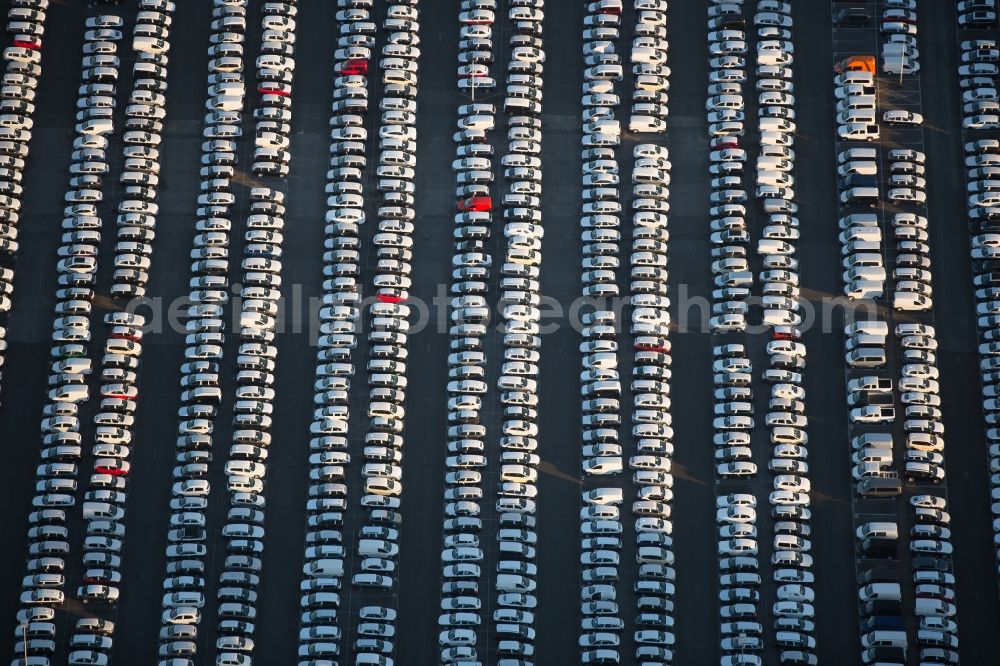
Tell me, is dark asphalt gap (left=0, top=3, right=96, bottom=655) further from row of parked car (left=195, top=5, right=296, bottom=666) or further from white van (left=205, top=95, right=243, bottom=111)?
white van (left=205, top=95, right=243, bottom=111)

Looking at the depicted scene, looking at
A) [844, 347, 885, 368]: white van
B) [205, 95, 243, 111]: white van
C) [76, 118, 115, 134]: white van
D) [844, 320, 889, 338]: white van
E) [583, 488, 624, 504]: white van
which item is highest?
[205, 95, 243, 111]: white van

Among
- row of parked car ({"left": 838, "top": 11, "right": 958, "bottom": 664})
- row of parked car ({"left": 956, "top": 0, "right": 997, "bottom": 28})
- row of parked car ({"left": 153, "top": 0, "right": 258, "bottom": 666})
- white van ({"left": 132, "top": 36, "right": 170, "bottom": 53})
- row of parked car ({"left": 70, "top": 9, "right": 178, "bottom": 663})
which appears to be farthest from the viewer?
white van ({"left": 132, "top": 36, "right": 170, "bottom": 53})

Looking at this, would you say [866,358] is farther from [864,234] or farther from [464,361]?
[464,361]

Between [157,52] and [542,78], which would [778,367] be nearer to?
[542,78]

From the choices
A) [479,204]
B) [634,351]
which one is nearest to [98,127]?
[479,204]

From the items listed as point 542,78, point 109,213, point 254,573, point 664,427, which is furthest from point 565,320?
point 109,213

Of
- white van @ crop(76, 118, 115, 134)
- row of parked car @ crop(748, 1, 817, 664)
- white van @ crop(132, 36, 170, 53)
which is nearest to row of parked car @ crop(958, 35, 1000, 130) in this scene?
row of parked car @ crop(748, 1, 817, 664)
